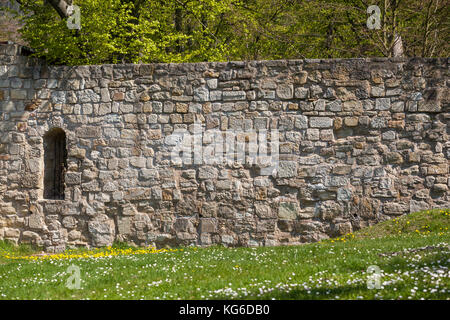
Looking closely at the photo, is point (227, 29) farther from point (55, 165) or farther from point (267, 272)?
point (267, 272)

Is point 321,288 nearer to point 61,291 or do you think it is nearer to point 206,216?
point 61,291

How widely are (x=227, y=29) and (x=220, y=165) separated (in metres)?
10.7

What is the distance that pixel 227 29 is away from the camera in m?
19.3

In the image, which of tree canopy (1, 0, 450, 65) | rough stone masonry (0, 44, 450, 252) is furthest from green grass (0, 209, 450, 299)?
tree canopy (1, 0, 450, 65)

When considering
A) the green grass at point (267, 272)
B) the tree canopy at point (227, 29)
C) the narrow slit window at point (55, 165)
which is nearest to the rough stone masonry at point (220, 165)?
the narrow slit window at point (55, 165)

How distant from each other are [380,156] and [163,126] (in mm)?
3945

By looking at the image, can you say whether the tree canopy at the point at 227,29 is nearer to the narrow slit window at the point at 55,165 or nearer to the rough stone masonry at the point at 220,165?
the narrow slit window at the point at 55,165

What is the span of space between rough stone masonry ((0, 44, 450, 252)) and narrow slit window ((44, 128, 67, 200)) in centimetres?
11

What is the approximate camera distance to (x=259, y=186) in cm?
966

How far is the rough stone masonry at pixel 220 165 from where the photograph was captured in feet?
30.9

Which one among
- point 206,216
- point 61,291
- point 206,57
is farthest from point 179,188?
point 206,57

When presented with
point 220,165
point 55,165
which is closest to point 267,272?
point 220,165

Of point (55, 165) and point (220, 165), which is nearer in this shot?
point (220, 165)

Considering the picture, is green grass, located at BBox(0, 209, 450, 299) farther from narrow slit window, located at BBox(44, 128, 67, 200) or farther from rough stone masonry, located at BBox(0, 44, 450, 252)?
narrow slit window, located at BBox(44, 128, 67, 200)
